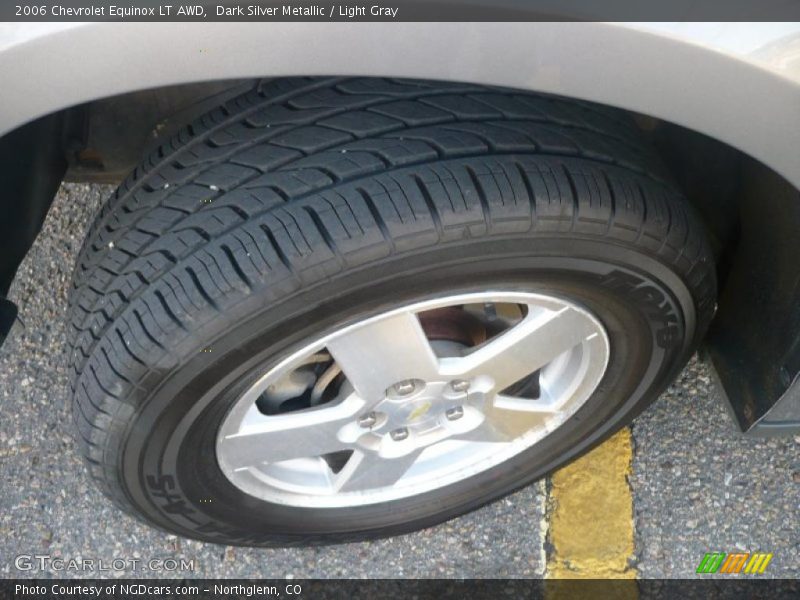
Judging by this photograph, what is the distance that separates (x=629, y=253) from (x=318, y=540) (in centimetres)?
94

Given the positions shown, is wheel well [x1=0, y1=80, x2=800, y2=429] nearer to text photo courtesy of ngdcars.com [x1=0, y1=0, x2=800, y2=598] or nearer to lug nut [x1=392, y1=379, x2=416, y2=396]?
text photo courtesy of ngdcars.com [x1=0, y1=0, x2=800, y2=598]

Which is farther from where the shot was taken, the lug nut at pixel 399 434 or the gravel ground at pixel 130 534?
the gravel ground at pixel 130 534

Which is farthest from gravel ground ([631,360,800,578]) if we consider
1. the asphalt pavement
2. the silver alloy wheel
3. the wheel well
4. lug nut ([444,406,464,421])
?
lug nut ([444,406,464,421])

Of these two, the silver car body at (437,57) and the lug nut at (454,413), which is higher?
the silver car body at (437,57)

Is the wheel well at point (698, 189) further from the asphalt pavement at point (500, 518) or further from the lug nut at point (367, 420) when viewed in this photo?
the lug nut at point (367, 420)

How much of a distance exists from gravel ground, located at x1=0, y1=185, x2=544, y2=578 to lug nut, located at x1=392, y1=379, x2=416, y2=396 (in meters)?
0.56

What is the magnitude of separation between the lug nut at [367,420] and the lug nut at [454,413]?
158 millimetres

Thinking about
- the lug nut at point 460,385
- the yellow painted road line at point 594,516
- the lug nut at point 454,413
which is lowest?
the yellow painted road line at point 594,516

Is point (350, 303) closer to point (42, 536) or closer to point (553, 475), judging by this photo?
point (553, 475)

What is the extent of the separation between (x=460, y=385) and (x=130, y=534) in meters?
0.91

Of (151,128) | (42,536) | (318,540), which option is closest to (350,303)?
(151,128)

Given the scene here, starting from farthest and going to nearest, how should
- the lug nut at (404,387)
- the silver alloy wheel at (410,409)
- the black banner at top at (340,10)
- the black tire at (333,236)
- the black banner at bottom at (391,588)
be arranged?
the black banner at bottom at (391,588), the lug nut at (404,387), the silver alloy wheel at (410,409), the black tire at (333,236), the black banner at top at (340,10)

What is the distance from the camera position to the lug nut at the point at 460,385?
1621 mm

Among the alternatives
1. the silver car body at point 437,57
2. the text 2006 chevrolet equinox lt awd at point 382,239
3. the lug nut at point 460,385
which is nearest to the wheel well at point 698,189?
the text 2006 chevrolet equinox lt awd at point 382,239
